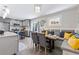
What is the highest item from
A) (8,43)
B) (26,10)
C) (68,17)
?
(26,10)

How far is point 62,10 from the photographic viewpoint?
3721 millimetres

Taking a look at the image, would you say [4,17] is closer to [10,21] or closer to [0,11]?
[10,21]

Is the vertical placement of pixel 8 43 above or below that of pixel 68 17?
below

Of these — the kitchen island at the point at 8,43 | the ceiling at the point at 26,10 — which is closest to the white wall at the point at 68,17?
the ceiling at the point at 26,10

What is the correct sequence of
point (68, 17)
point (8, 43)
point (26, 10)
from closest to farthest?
1. point (8, 43)
2. point (26, 10)
3. point (68, 17)

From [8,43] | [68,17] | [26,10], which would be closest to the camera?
[8,43]

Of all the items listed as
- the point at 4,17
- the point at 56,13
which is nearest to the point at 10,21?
the point at 4,17

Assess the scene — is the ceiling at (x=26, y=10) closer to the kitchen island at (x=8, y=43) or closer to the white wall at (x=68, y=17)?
the white wall at (x=68, y=17)

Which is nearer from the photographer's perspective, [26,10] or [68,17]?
[26,10]

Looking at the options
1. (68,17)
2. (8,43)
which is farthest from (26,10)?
(68,17)

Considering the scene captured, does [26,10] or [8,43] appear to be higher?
[26,10]

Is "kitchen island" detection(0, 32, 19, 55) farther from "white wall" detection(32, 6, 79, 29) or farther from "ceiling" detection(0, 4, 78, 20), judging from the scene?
"white wall" detection(32, 6, 79, 29)

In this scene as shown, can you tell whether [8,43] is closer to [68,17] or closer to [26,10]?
[26,10]

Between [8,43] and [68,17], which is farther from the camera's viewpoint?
[68,17]
